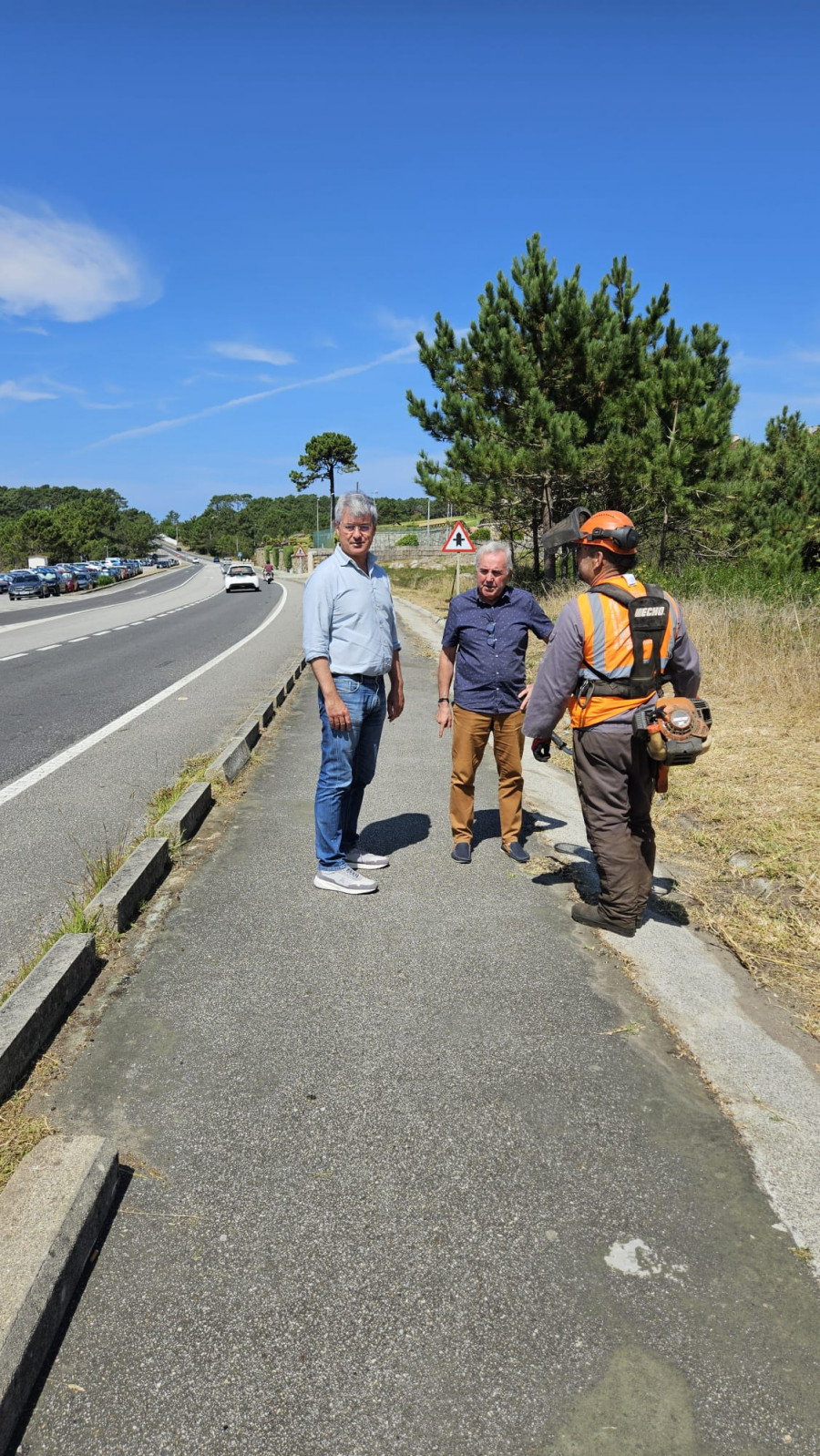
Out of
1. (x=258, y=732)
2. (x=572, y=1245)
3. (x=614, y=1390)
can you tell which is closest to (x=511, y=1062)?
(x=572, y=1245)

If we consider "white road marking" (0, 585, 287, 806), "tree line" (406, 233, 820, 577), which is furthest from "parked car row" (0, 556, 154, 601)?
"white road marking" (0, 585, 287, 806)

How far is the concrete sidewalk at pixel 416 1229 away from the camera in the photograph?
1773 mm

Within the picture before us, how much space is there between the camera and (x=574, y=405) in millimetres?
22203

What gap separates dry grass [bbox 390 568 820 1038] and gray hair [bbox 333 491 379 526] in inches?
104

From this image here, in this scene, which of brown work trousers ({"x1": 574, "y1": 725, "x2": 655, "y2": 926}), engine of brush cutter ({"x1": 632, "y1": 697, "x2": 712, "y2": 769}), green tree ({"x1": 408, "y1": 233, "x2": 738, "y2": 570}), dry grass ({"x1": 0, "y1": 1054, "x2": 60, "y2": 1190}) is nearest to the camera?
dry grass ({"x1": 0, "y1": 1054, "x2": 60, "y2": 1190})

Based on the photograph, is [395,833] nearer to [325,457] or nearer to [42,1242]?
[42,1242]

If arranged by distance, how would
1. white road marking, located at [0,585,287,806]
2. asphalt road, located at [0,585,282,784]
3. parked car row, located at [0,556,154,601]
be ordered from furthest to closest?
1. parked car row, located at [0,556,154,601]
2. asphalt road, located at [0,585,282,784]
3. white road marking, located at [0,585,287,806]

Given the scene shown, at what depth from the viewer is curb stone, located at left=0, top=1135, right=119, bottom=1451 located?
1.78 m

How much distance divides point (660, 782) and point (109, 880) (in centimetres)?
276

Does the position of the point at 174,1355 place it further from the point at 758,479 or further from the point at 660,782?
the point at 758,479

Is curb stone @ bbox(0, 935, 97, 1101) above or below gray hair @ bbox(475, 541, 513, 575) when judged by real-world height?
below

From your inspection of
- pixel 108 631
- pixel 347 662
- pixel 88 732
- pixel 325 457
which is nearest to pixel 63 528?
pixel 325 457

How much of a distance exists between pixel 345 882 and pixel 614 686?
5.75ft

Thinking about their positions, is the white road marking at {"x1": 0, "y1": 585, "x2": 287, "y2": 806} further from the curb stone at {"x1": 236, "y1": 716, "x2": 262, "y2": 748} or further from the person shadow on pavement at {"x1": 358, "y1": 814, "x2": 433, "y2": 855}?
the person shadow on pavement at {"x1": 358, "y1": 814, "x2": 433, "y2": 855}
